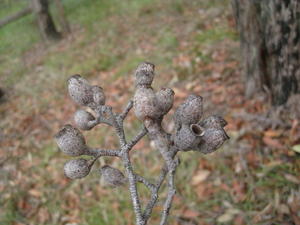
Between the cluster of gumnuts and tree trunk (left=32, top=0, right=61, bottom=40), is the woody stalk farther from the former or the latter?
tree trunk (left=32, top=0, right=61, bottom=40)

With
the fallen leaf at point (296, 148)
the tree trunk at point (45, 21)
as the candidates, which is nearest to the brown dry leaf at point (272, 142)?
the fallen leaf at point (296, 148)

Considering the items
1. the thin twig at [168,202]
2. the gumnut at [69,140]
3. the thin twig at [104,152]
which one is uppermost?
the gumnut at [69,140]

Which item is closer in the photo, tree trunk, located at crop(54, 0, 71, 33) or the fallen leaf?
the fallen leaf

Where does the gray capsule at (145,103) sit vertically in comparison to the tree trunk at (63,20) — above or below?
below

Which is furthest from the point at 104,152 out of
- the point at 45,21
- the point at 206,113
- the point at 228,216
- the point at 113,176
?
the point at 45,21

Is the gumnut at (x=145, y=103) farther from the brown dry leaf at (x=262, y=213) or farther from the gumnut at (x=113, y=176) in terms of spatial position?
the brown dry leaf at (x=262, y=213)

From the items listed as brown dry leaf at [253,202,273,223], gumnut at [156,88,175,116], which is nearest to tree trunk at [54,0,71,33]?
brown dry leaf at [253,202,273,223]

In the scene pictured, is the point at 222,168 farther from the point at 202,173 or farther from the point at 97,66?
the point at 97,66
